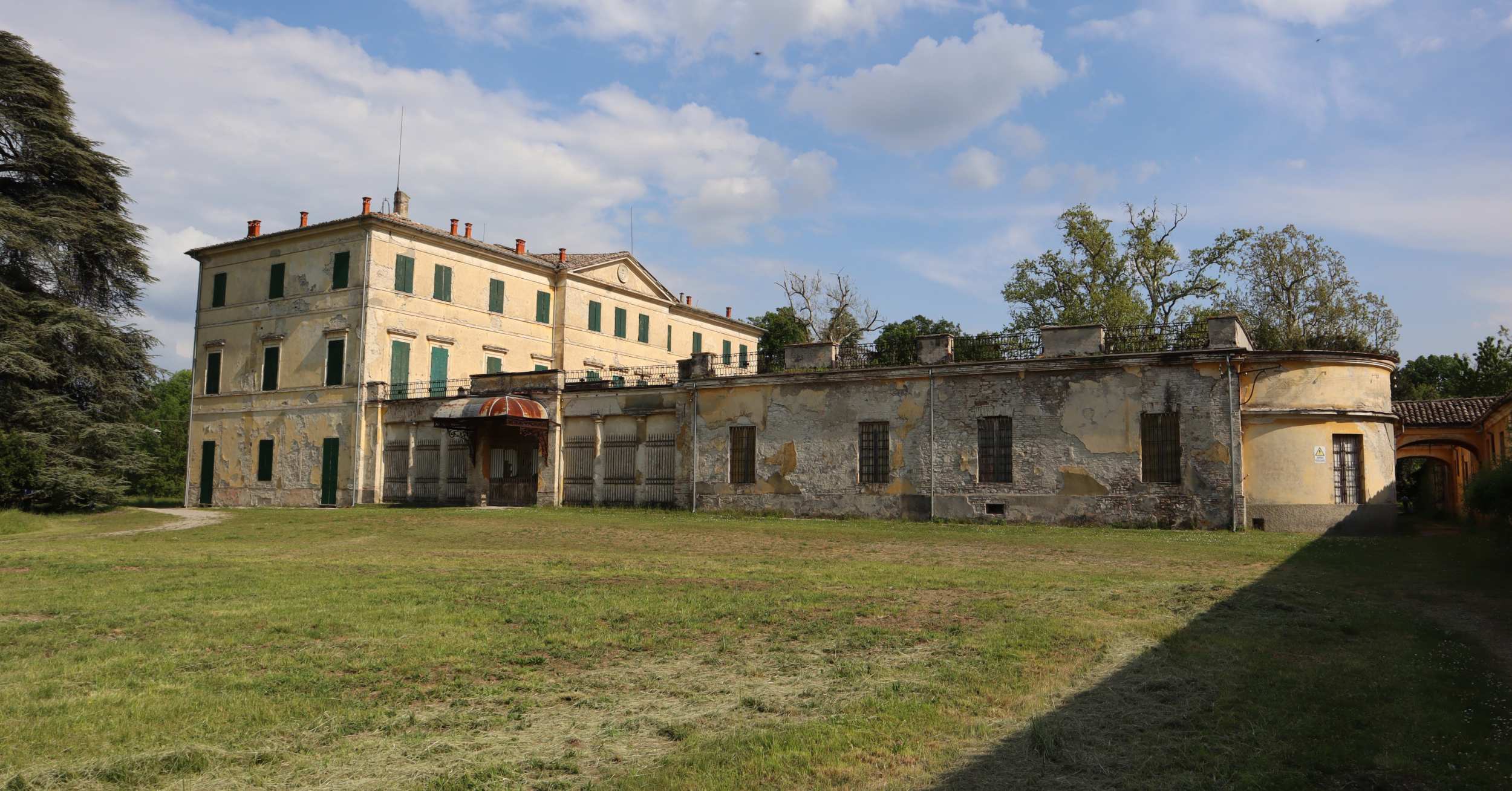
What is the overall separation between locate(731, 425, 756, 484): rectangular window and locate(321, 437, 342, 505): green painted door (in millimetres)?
15384

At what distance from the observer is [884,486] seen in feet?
80.6

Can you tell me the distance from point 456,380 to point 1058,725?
30.9 metres

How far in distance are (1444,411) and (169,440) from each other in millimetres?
73112

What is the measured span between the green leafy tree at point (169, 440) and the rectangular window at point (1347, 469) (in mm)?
53573

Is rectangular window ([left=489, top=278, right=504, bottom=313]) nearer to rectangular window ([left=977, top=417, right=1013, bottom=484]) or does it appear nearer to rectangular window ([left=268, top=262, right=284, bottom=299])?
rectangular window ([left=268, top=262, right=284, bottom=299])

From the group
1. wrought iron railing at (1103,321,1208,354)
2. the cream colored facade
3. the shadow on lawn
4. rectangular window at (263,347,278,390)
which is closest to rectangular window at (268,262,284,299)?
the cream colored facade

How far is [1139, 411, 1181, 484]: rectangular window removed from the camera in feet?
70.7

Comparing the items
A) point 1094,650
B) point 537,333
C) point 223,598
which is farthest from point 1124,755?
point 537,333

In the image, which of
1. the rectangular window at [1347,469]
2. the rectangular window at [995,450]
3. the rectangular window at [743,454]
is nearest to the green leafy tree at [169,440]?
the rectangular window at [743,454]

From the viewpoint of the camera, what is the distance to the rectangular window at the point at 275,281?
35625mm

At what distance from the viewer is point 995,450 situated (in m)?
23.4

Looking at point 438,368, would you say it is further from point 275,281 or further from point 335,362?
point 275,281

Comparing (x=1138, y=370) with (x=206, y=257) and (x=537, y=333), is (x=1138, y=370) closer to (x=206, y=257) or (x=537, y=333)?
(x=537, y=333)

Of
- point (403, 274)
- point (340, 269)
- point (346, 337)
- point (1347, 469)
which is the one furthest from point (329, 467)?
point (1347, 469)
